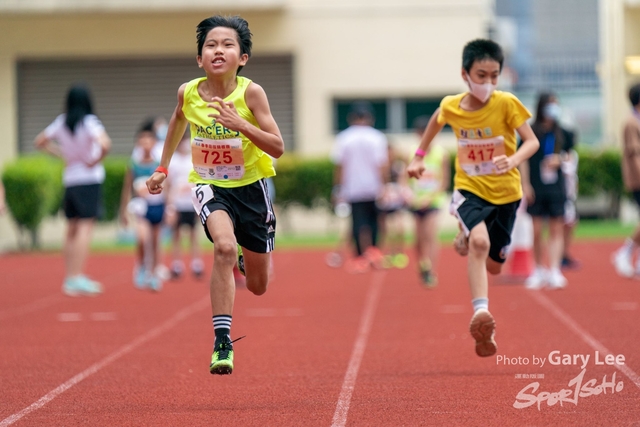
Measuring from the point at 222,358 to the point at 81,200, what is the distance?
23.0 ft

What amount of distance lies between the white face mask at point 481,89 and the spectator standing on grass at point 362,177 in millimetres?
8406

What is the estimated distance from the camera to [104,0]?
26.7 metres

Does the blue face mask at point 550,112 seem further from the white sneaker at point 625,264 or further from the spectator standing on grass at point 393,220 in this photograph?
the spectator standing on grass at point 393,220

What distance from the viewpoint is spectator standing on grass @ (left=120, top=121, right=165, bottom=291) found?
13375 mm

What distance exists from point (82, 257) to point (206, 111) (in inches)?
264

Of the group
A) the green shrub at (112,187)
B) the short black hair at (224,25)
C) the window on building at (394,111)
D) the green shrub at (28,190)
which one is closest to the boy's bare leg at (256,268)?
the short black hair at (224,25)

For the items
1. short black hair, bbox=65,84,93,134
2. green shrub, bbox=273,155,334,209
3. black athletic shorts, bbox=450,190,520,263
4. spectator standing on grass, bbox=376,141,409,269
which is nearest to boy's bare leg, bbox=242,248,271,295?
black athletic shorts, bbox=450,190,520,263

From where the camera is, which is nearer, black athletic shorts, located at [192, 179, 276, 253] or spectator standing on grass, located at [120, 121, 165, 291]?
black athletic shorts, located at [192, 179, 276, 253]

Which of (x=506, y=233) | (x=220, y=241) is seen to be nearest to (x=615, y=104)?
(x=506, y=233)

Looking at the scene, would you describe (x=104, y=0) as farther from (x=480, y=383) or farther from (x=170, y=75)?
(x=480, y=383)

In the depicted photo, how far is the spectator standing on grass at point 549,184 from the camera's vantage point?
41.7ft

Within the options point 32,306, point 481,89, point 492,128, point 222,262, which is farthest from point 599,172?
point 222,262

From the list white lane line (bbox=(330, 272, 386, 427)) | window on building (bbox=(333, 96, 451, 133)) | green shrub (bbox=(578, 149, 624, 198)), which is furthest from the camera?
window on building (bbox=(333, 96, 451, 133))

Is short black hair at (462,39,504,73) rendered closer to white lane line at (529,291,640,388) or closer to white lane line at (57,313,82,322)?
white lane line at (529,291,640,388)
